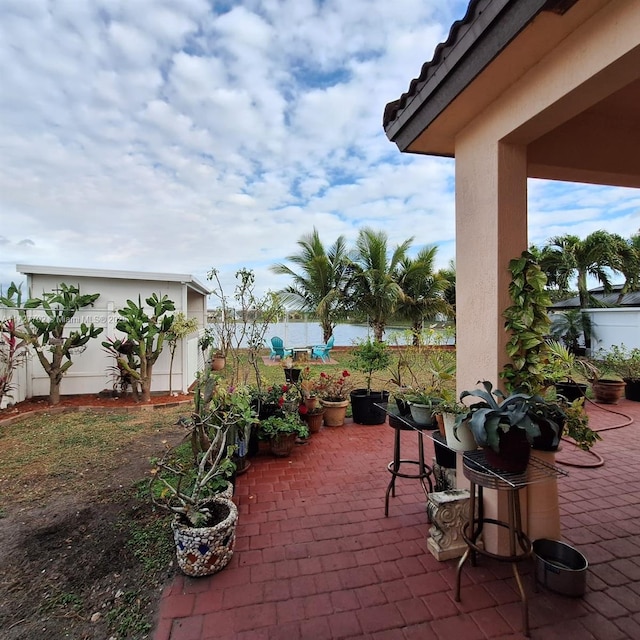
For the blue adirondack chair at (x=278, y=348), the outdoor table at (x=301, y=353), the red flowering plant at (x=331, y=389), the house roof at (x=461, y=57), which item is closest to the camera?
the house roof at (x=461, y=57)

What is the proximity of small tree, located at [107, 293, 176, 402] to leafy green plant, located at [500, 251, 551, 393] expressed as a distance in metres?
6.03

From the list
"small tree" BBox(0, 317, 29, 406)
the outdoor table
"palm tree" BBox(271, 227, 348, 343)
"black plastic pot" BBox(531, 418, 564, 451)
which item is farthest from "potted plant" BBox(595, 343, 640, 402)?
"small tree" BBox(0, 317, 29, 406)

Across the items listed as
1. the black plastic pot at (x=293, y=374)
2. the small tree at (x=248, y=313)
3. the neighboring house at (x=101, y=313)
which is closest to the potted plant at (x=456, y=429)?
the small tree at (x=248, y=313)

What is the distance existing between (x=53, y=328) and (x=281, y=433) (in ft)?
16.6

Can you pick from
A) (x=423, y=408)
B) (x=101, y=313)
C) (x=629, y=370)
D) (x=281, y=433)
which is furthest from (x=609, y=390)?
(x=101, y=313)

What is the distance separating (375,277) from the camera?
11562 millimetres

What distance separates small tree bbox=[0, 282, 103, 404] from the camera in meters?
6.08

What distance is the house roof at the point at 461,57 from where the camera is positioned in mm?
1388

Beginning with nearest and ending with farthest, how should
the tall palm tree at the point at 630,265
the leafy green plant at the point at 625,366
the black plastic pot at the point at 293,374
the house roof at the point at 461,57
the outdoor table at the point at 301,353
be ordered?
the house roof at the point at 461,57 → the black plastic pot at the point at 293,374 → the leafy green plant at the point at 625,366 → the tall palm tree at the point at 630,265 → the outdoor table at the point at 301,353

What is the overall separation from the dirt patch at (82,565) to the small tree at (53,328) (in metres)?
3.65

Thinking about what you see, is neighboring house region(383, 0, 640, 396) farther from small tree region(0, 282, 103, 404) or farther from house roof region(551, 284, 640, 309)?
house roof region(551, 284, 640, 309)

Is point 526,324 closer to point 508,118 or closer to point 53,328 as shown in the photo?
point 508,118

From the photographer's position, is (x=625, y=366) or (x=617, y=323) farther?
(x=617, y=323)

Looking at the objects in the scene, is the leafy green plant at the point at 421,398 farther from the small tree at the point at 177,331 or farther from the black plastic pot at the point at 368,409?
the small tree at the point at 177,331
